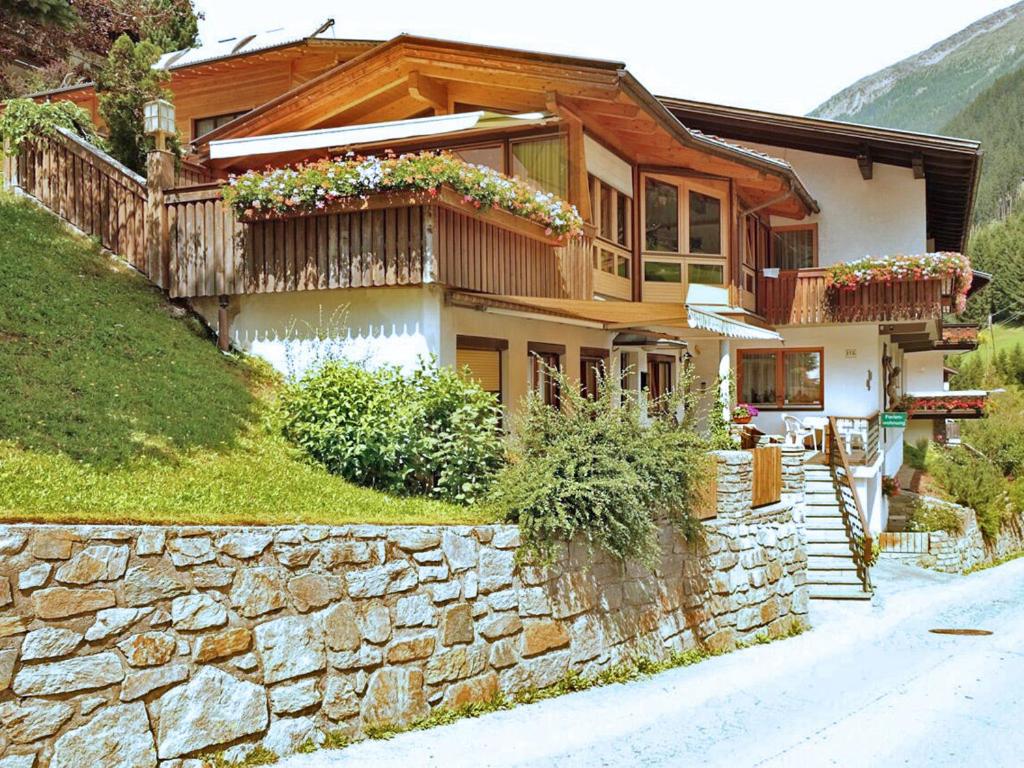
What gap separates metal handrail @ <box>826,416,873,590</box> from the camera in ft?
55.3

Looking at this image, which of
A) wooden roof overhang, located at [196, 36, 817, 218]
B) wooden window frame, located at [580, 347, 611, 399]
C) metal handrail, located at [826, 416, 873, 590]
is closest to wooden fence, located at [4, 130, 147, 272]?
wooden roof overhang, located at [196, 36, 817, 218]

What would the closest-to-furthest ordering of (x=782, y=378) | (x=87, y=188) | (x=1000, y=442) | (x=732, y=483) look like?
(x=732, y=483) < (x=87, y=188) < (x=782, y=378) < (x=1000, y=442)

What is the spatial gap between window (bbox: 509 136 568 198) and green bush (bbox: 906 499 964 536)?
14.4 metres

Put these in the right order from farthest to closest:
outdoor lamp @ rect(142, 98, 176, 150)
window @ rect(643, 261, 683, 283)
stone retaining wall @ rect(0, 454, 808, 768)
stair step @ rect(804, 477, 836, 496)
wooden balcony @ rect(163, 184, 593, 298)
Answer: window @ rect(643, 261, 683, 283) < stair step @ rect(804, 477, 836, 496) < outdoor lamp @ rect(142, 98, 176, 150) < wooden balcony @ rect(163, 184, 593, 298) < stone retaining wall @ rect(0, 454, 808, 768)

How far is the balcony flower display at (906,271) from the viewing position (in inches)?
894

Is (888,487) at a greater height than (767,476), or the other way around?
(767,476)

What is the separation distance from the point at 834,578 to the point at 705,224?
321 inches

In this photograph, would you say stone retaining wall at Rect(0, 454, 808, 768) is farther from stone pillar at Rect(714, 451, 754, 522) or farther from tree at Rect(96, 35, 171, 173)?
tree at Rect(96, 35, 171, 173)

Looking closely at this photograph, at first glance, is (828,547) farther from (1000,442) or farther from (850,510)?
(1000,442)

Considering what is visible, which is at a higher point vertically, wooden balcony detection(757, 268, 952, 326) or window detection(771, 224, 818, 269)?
window detection(771, 224, 818, 269)

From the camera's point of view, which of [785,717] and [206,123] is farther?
[206,123]

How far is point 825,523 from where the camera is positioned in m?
18.2

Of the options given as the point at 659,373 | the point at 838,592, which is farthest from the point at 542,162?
the point at 838,592

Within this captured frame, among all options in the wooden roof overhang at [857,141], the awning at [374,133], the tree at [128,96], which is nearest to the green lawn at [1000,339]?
the wooden roof overhang at [857,141]
